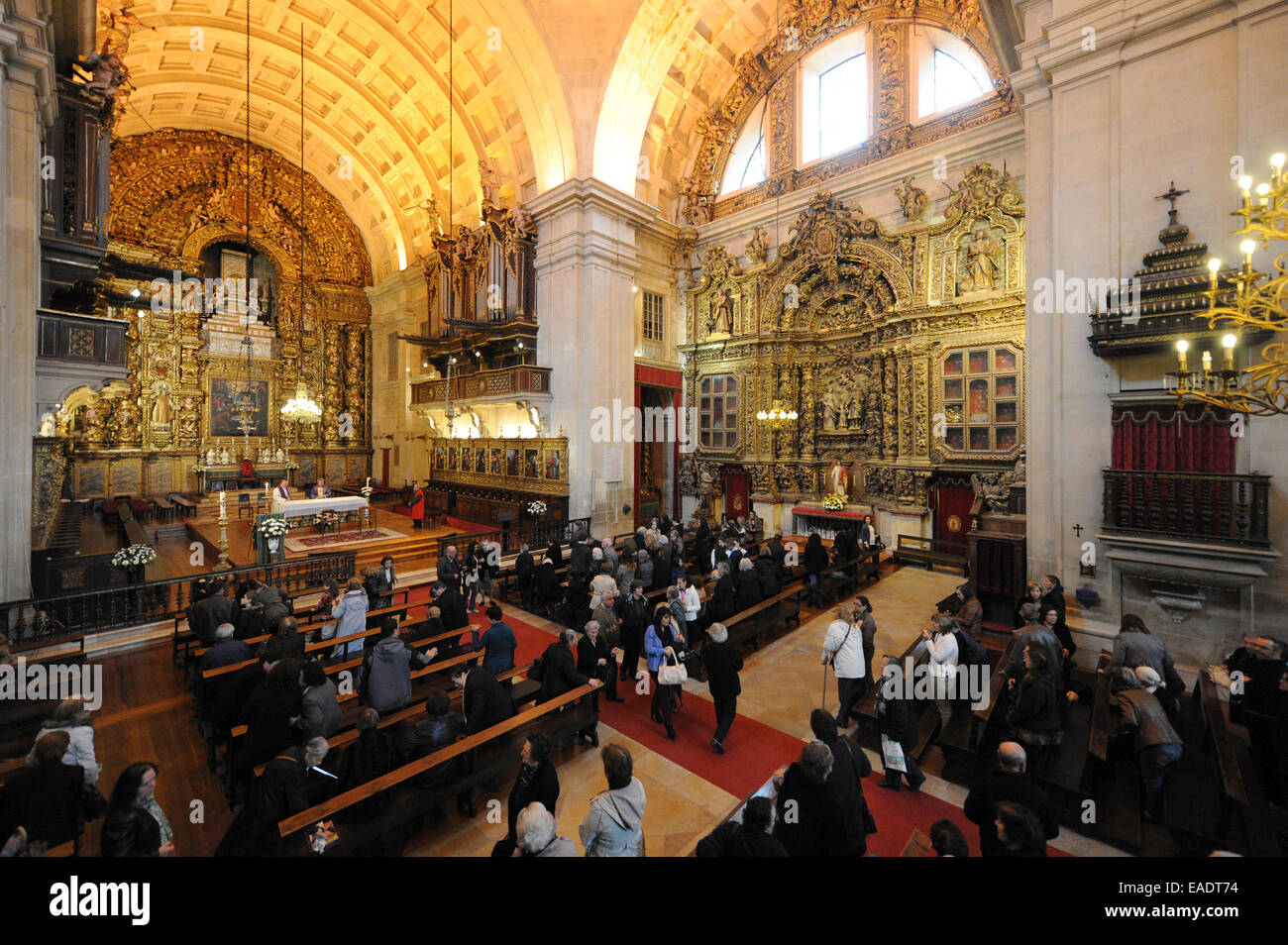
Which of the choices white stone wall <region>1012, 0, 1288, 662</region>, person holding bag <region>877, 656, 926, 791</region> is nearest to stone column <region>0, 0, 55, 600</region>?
person holding bag <region>877, 656, 926, 791</region>

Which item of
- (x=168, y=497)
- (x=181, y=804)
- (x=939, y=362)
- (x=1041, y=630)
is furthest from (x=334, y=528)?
(x=939, y=362)

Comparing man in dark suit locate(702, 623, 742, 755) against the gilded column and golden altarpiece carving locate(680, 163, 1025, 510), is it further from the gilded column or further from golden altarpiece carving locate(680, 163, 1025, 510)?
the gilded column

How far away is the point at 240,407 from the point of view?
66.8 feet

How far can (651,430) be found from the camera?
1861 cm

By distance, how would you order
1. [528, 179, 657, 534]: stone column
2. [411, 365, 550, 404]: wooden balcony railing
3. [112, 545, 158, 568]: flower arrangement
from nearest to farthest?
[112, 545, 158, 568]: flower arrangement
[528, 179, 657, 534]: stone column
[411, 365, 550, 404]: wooden balcony railing

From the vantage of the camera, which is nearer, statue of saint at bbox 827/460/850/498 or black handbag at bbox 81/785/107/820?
black handbag at bbox 81/785/107/820

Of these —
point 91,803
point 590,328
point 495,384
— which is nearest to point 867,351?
point 590,328

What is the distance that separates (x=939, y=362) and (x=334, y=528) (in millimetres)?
16264

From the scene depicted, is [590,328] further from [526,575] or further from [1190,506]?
[1190,506]

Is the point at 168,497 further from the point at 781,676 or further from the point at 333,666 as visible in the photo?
the point at 781,676

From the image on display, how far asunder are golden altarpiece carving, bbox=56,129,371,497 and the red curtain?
23055 mm

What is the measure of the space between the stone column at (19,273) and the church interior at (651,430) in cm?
6

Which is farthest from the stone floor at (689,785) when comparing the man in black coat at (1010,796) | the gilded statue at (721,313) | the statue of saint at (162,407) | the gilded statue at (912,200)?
the statue of saint at (162,407)

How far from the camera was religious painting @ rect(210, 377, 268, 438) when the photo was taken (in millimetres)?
20000
